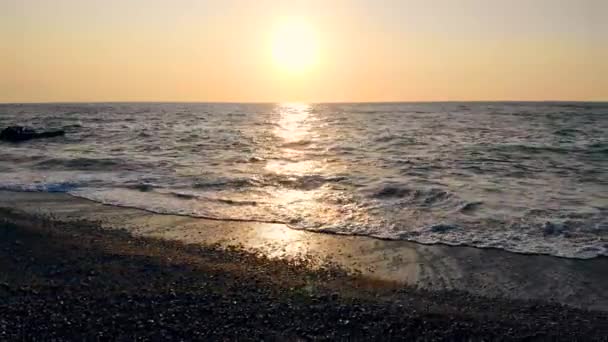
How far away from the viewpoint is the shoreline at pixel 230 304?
603 centimetres

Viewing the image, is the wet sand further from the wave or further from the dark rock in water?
the dark rock in water

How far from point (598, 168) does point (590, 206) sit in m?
8.42

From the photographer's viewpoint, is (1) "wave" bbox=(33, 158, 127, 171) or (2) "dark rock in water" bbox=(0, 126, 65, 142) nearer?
(1) "wave" bbox=(33, 158, 127, 171)

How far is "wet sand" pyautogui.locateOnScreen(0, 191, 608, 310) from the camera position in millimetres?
7707

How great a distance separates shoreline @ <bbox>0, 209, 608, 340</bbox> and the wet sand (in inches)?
13.8

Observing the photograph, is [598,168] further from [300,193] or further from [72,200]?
[72,200]

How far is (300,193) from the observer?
15.3 m

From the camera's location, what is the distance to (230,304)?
673 centimetres

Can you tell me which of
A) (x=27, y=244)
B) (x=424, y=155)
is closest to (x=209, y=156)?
(x=424, y=155)

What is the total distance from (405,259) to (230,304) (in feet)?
11.4

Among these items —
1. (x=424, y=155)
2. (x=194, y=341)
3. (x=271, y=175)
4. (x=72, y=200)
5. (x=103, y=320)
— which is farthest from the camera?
(x=424, y=155)

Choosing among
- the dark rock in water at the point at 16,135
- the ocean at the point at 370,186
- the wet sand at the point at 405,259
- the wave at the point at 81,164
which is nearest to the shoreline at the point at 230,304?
the wet sand at the point at 405,259

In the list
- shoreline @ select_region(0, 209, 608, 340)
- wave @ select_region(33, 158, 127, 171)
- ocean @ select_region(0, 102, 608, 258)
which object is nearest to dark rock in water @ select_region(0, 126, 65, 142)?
ocean @ select_region(0, 102, 608, 258)

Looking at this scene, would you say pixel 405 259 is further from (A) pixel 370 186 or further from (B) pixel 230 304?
(A) pixel 370 186
